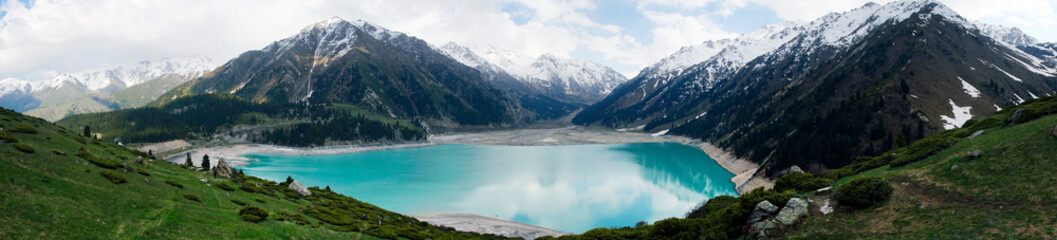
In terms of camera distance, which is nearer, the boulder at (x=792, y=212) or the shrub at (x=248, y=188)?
the boulder at (x=792, y=212)

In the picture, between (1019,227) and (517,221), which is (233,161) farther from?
(1019,227)

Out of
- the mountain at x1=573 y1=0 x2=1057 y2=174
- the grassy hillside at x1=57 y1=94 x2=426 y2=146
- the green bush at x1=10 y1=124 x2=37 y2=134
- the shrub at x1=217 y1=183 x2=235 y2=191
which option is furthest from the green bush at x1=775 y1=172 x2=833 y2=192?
the grassy hillside at x1=57 y1=94 x2=426 y2=146

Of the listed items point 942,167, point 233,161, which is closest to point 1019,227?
point 942,167

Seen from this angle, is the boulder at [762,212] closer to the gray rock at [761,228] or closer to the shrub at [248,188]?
the gray rock at [761,228]

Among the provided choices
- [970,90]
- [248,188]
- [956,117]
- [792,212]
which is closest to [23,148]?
[248,188]

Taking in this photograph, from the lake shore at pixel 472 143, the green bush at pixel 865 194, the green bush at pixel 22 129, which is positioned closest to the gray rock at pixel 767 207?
the green bush at pixel 865 194

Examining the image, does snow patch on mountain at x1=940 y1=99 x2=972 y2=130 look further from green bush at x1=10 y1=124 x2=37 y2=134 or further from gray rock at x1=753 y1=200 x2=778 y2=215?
green bush at x1=10 y1=124 x2=37 y2=134

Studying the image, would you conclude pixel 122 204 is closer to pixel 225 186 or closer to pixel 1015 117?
pixel 225 186
